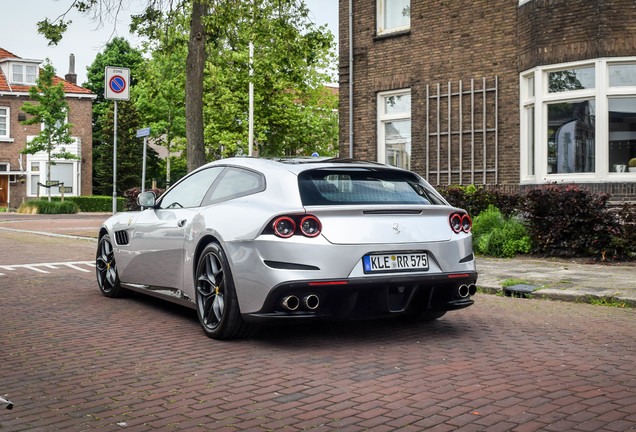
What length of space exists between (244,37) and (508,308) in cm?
1185

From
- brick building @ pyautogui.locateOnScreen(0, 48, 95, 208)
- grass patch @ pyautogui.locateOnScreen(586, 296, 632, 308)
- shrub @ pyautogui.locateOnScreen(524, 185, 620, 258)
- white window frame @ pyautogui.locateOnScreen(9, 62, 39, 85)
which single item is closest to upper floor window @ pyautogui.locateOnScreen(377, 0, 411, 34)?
shrub @ pyautogui.locateOnScreen(524, 185, 620, 258)

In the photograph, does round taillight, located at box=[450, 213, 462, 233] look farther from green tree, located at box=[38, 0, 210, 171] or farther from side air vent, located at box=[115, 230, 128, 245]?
green tree, located at box=[38, 0, 210, 171]

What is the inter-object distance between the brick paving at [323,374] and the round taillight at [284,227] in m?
0.88

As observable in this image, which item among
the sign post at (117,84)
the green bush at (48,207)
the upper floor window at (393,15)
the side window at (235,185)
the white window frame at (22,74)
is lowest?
the side window at (235,185)

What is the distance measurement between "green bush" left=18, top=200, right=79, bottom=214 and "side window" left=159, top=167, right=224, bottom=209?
33893 mm

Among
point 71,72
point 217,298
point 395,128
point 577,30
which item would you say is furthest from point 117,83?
point 71,72

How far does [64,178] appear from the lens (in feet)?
176

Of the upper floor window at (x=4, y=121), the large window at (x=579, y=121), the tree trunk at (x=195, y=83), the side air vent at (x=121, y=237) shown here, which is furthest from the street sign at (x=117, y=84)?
the upper floor window at (x=4, y=121)

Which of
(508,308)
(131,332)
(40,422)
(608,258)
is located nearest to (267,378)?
(40,422)

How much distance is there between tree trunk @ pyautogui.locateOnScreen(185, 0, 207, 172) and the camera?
56.1ft

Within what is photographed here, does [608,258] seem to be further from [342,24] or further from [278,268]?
[342,24]

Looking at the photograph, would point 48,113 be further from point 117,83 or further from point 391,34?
point 391,34

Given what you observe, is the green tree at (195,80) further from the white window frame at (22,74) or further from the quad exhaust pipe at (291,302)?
the white window frame at (22,74)

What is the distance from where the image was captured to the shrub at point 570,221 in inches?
468
